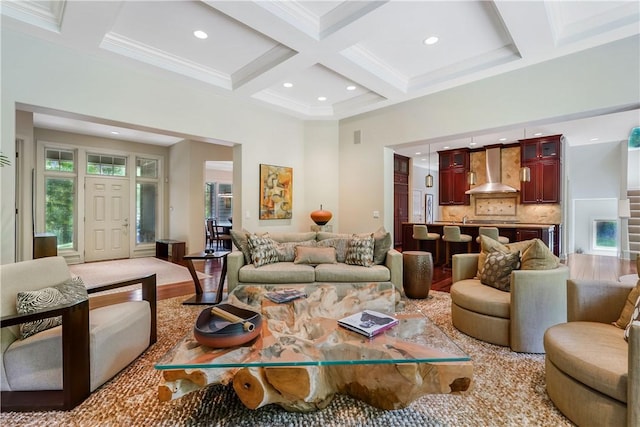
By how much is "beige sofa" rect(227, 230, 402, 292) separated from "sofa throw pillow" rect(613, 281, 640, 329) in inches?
80.7

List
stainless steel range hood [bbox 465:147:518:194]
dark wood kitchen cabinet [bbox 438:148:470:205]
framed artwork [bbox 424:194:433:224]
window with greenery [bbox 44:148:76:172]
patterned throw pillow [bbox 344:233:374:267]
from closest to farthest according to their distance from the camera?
patterned throw pillow [bbox 344:233:374:267] → window with greenery [bbox 44:148:76:172] → stainless steel range hood [bbox 465:147:518:194] → dark wood kitchen cabinet [bbox 438:148:470:205] → framed artwork [bbox 424:194:433:224]

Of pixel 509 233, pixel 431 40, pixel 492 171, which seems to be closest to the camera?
pixel 431 40

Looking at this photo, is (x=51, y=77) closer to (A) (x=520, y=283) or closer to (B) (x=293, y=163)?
(B) (x=293, y=163)

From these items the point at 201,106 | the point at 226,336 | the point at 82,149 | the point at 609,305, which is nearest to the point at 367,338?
the point at 226,336

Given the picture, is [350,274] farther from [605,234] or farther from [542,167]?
[605,234]

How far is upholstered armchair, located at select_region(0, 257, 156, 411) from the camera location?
1.75 meters

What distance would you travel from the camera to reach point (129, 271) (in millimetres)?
6020

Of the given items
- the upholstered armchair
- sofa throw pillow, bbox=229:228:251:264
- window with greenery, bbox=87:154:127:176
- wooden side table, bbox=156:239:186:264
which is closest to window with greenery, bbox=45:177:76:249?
window with greenery, bbox=87:154:127:176

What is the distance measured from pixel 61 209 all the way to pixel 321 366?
784 centimetres

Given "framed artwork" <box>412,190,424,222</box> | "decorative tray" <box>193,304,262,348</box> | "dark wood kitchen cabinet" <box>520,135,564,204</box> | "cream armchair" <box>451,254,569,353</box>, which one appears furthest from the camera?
"framed artwork" <box>412,190,424,222</box>

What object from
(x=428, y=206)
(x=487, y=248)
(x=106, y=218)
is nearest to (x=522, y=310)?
(x=487, y=248)

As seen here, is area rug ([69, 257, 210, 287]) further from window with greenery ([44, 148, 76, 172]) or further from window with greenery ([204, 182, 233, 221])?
window with greenery ([204, 182, 233, 221])

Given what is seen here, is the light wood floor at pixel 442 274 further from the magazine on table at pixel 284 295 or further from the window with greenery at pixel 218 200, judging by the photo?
the window with greenery at pixel 218 200

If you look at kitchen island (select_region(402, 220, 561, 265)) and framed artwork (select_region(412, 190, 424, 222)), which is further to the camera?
framed artwork (select_region(412, 190, 424, 222))
